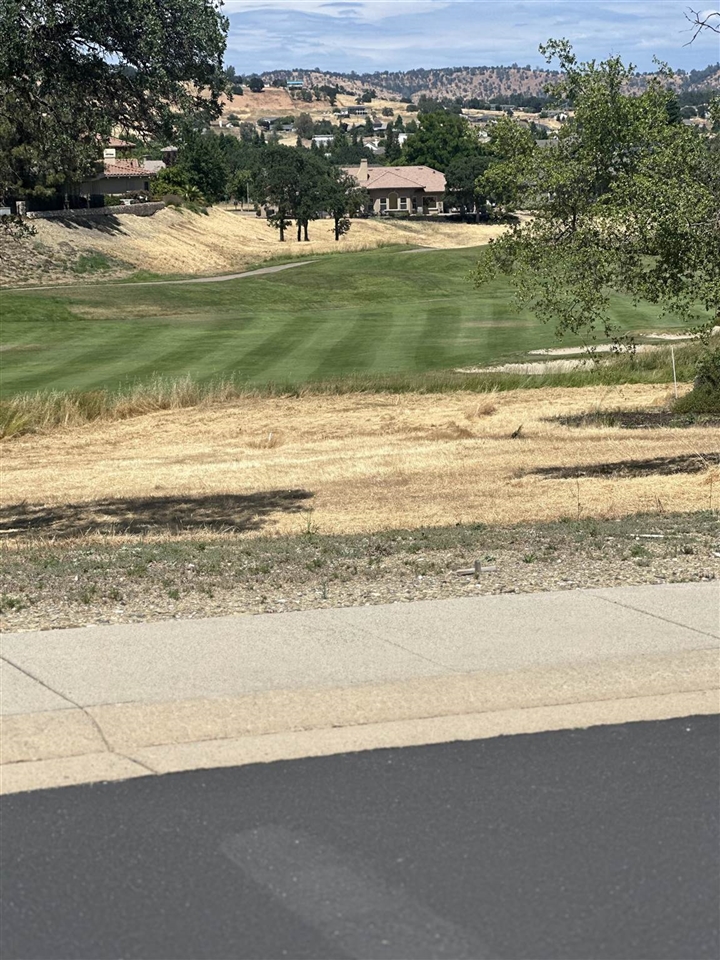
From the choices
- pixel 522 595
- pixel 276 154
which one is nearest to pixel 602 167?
pixel 522 595

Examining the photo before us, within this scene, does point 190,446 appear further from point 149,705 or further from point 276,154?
point 276,154

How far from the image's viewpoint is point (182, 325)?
53281mm

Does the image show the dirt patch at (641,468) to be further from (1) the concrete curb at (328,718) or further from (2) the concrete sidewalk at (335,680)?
(1) the concrete curb at (328,718)

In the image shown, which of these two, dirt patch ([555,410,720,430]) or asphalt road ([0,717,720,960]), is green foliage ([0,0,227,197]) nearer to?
asphalt road ([0,717,720,960])

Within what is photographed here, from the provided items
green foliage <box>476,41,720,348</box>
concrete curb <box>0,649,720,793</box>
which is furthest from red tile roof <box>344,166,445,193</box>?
concrete curb <box>0,649,720,793</box>

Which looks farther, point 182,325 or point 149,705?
point 182,325

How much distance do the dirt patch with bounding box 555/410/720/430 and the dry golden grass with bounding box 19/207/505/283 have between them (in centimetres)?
5894

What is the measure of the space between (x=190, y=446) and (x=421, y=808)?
904 inches

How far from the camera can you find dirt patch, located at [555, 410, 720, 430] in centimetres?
2844

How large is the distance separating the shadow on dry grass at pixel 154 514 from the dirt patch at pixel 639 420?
958cm

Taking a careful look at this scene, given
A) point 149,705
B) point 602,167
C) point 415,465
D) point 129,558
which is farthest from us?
point 415,465

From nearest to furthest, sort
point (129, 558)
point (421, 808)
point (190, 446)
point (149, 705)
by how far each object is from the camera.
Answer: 1. point (421, 808)
2. point (149, 705)
3. point (129, 558)
4. point (190, 446)

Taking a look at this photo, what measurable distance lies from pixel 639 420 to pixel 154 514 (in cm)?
1332

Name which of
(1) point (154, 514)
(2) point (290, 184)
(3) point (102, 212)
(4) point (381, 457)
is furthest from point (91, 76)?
(2) point (290, 184)
